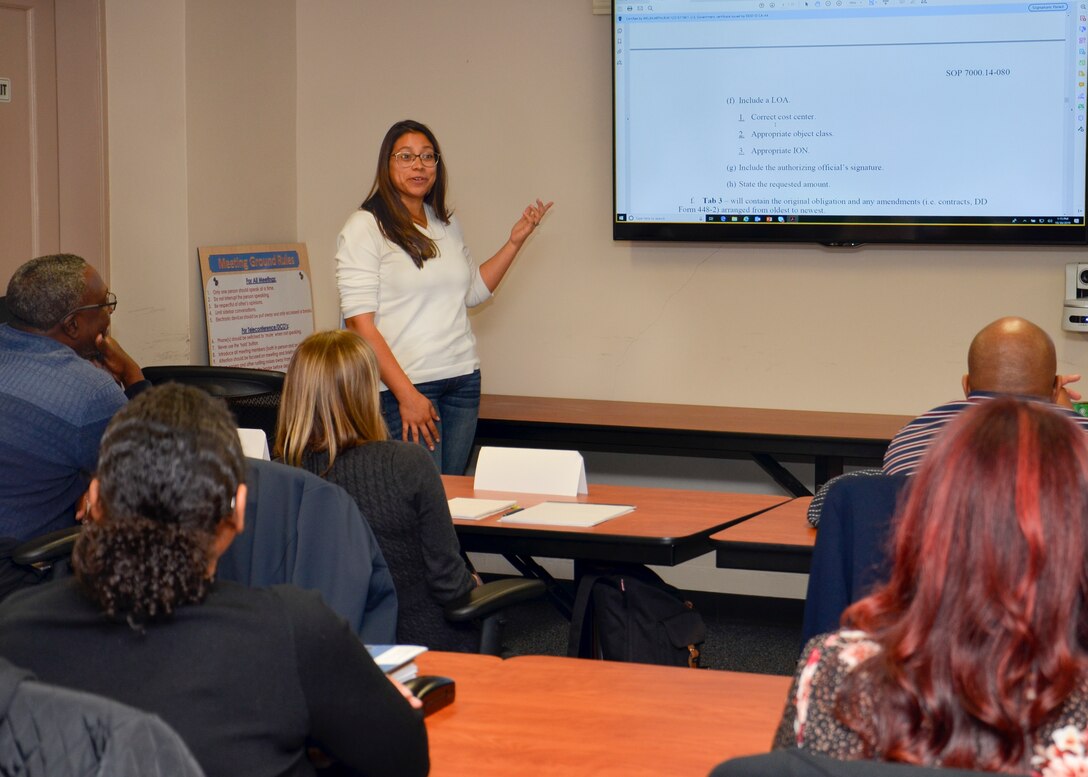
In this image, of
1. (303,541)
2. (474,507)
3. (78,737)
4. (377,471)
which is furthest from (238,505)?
(474,507)

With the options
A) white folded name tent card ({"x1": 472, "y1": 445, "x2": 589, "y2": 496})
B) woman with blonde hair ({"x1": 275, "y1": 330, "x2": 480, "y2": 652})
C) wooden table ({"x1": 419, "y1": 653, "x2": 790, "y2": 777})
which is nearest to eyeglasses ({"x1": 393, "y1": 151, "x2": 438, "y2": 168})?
white folded name tent card ({"x1": 472, "y1": 445, "x2": 589, "y2": 496})

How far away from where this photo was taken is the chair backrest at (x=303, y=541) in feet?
7.50

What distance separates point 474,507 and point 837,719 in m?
2.14

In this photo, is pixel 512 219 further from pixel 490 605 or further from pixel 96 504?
pixel 96 504

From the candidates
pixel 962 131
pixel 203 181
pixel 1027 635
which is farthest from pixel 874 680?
pixel 203 181

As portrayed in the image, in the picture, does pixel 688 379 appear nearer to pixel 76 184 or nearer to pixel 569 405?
pixel 569 405

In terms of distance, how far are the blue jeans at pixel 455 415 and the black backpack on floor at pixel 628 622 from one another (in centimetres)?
121

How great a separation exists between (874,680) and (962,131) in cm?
354

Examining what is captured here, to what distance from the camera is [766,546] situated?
9.61 feet

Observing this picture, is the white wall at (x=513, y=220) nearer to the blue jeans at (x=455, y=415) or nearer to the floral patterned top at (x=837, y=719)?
the blue jeans at (x=455, y=415)

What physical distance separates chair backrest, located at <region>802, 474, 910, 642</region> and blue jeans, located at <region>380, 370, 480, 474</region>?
1976 millimetres

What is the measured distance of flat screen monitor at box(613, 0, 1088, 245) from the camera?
4.28m

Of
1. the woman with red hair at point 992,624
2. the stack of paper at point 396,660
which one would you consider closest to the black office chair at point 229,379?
the stack of paper at point 396,660

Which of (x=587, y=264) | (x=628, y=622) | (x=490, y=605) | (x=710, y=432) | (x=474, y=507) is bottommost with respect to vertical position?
(x=628, y=622)
